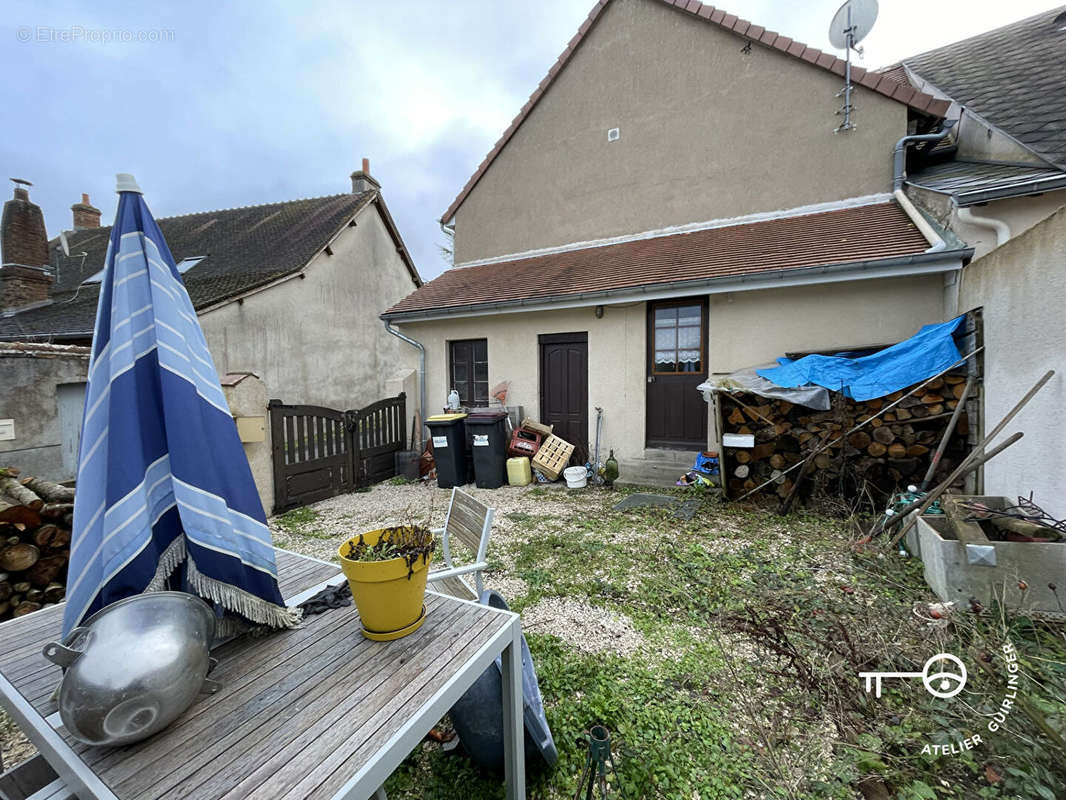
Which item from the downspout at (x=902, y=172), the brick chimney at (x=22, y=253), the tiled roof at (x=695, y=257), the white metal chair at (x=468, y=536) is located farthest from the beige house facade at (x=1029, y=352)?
the brick chimney at (x=22, y=253)

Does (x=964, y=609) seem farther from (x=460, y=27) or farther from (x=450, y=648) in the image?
(x=460, y=27)

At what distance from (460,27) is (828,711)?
11.2 m

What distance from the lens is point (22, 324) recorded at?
10195mm

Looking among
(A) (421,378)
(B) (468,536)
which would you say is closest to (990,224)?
(B) (468,536)

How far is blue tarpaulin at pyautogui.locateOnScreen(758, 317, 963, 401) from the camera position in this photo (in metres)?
4.28

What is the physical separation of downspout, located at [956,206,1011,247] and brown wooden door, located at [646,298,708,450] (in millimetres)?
2789

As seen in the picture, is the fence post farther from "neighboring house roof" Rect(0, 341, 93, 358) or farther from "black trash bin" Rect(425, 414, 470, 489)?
"black trash bin" Rect(425, 414, 470, 489)

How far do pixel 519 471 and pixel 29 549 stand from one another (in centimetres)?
513

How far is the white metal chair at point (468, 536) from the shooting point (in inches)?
91.6

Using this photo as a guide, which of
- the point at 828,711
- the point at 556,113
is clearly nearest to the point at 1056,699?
the point at 828,711

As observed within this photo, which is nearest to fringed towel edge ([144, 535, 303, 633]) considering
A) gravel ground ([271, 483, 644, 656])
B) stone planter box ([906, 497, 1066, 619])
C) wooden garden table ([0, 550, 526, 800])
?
wooden garden table ([0, 550, 526, 800])

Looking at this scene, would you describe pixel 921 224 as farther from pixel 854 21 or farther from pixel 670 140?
pixel 670 140

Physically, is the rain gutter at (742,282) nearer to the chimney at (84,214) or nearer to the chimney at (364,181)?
the chimney at (364,181)

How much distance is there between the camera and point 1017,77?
624 centimetres
